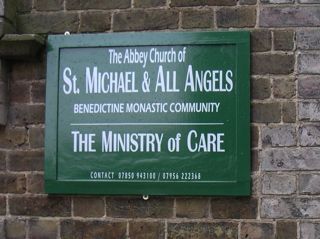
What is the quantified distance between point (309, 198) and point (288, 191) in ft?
0.45

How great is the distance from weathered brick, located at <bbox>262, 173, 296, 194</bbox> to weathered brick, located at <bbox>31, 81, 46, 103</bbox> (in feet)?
5.20

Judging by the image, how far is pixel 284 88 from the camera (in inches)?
152

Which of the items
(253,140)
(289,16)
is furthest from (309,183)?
(289,16)

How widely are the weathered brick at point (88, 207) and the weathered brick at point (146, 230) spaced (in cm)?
23

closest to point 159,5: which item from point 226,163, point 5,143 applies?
point 226,163

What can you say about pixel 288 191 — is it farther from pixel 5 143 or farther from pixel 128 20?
pixel 5 143

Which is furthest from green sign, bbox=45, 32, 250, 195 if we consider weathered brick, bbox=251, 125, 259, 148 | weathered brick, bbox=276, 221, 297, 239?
weathered brick, bbox=276, 221, 297, 239

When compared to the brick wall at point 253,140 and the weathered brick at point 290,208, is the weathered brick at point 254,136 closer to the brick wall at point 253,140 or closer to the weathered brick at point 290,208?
the brick wall at point 253,140

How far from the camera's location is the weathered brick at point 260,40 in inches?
153

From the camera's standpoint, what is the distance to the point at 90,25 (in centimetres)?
407

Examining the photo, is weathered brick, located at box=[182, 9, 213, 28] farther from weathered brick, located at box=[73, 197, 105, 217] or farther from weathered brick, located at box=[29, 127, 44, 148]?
weathered brick, located at box=[73, 197, 105, 217]

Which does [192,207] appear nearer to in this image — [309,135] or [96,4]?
[309,135]

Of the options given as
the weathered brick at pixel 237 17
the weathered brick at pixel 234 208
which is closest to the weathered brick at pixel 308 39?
the weathered brick at pixel 237 17

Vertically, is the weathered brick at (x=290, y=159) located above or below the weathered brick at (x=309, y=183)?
above
